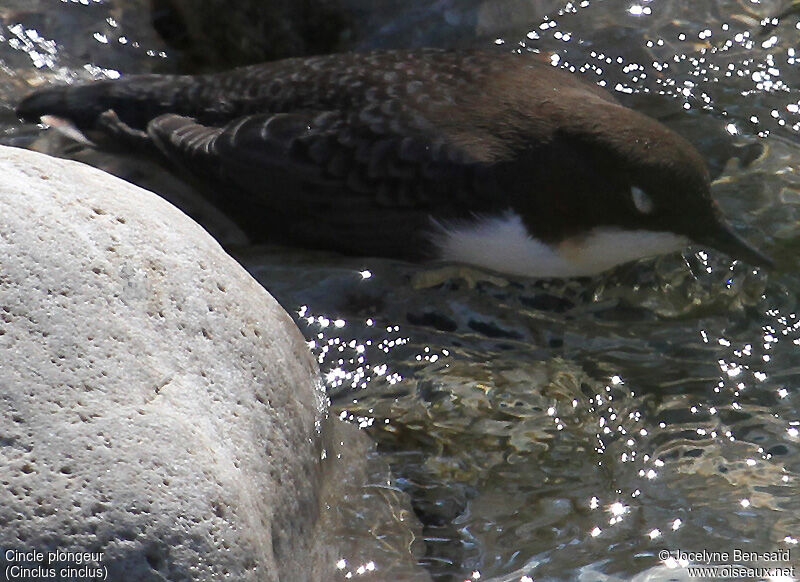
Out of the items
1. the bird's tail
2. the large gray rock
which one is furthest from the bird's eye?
the bird's tail

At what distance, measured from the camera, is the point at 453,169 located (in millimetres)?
4336

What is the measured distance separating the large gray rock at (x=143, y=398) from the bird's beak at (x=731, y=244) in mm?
1760

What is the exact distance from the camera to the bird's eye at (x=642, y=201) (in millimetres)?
4355

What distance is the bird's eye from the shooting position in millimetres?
4355

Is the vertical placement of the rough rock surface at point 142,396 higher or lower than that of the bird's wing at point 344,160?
lower

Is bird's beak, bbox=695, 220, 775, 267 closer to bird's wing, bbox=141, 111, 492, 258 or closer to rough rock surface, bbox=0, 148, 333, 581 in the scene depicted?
bird's wing, bbox=141, 111, 492, 258

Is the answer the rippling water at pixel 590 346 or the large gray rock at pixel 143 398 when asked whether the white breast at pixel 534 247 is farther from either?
the large gray rock at pixel 143 398

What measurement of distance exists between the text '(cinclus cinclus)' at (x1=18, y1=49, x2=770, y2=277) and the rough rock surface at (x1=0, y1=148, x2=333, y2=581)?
1.12 meters

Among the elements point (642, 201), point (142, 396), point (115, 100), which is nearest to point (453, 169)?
point (642, 201)

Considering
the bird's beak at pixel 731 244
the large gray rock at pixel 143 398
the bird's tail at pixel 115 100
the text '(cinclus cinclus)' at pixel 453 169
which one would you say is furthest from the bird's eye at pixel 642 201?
the bird's tail at pixel 115 100

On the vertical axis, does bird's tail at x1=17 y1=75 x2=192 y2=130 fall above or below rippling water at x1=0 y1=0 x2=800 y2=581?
above

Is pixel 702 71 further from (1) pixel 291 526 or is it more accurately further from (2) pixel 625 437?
(1) pixel 291 526

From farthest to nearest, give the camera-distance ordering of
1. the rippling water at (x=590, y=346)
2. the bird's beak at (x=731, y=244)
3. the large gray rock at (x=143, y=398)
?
the bird's beak at (x=731, y=244) < the rippling water at (x=590, y=346) < the large gray rock at (x=143, y=398)

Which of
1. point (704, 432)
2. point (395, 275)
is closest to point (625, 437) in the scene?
point (704, 432)
